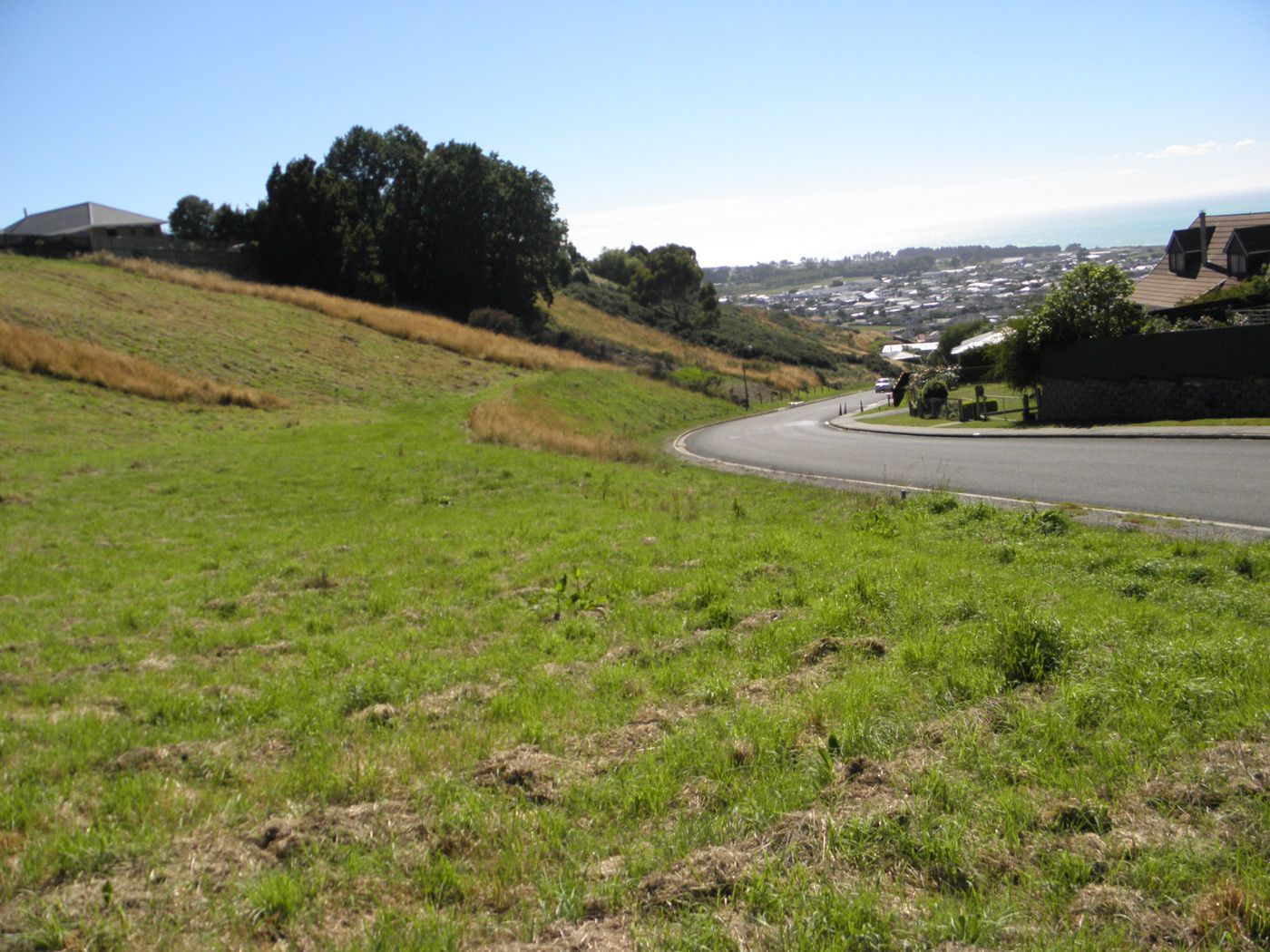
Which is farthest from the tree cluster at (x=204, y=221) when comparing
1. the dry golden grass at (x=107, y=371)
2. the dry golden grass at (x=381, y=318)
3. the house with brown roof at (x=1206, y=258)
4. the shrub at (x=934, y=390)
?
the house with brown roof at (x=1206, y=258)

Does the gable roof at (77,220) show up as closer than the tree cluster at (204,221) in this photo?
Yes

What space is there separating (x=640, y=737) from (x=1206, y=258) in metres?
56.1

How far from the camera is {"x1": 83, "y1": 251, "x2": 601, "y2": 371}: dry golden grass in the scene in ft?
170

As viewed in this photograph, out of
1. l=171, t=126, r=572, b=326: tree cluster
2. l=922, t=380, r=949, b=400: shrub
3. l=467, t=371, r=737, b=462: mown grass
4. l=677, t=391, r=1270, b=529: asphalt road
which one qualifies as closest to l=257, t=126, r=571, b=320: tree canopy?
l=171, t=126, r=572, b=326: tree cluster

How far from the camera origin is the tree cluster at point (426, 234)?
222ft

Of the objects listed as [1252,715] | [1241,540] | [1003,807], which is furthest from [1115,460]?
[1003,807]

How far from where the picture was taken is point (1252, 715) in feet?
16.8

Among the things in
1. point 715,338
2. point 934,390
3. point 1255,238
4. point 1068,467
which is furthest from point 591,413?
point 715,338

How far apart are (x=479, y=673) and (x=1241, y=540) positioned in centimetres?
889

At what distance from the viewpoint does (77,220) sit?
72312mm

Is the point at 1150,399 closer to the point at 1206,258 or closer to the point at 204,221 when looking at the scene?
the point at 1206,258

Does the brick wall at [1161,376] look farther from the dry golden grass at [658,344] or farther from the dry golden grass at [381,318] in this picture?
the dry golden grass at [658,344]

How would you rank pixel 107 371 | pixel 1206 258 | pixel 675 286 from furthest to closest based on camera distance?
pixel 675 286 → pixel 1206 258 → pixel 107 371

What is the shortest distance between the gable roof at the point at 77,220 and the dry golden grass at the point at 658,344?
3647cm
